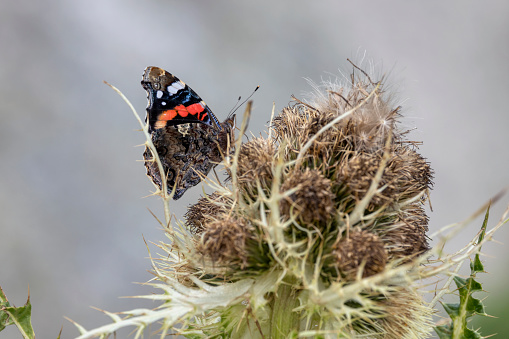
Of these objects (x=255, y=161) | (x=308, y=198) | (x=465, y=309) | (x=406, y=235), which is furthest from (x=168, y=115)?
(x=465, y=309)

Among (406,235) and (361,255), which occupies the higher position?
(406,235)

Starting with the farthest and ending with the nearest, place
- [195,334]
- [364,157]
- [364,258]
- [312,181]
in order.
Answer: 1. [195,334]
2. [364,157]
3. [312,181]
4. [364,258]

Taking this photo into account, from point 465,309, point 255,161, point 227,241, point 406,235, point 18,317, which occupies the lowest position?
point 18,317

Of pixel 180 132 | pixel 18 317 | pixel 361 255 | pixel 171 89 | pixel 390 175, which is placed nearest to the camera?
pixel 361 255

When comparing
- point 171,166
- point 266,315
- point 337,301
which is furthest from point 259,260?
point 171,166

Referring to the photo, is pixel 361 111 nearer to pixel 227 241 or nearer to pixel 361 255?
pixel 361 255

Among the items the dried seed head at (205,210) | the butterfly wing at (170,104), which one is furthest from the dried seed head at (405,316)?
the butterfly wing at (170,104)

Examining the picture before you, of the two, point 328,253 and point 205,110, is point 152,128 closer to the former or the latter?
point 205,110
